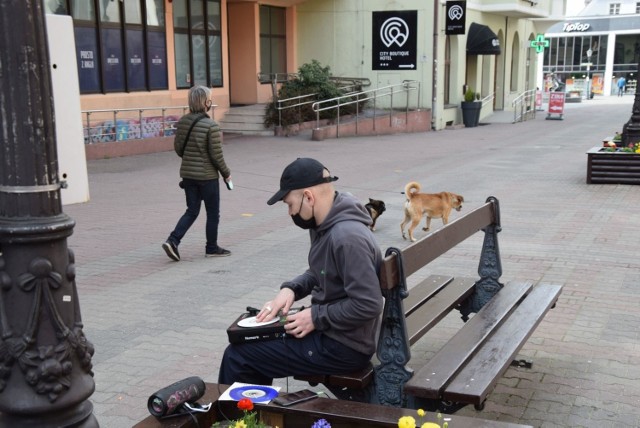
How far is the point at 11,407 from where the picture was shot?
2.65m

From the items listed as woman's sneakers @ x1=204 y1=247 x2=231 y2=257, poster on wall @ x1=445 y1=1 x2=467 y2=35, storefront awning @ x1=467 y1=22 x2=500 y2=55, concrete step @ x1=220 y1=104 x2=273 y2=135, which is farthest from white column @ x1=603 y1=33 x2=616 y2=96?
woman's sneakers @ x1=204 y1=247 x2=231 y2=257

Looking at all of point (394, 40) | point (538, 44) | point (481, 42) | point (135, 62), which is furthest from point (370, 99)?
point (538, 44)

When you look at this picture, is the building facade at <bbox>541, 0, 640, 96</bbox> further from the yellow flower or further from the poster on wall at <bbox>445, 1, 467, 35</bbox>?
the yellow flower

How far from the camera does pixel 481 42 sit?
29.4 m

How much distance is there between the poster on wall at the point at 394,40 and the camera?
2655cm

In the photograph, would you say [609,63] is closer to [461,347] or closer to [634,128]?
[634,128]

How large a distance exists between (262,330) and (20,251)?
4.69 feet

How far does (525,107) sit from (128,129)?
23.2 meters

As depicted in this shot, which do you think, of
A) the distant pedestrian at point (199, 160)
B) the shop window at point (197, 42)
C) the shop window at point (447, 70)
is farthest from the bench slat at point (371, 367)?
the shop window at point (447, 70)

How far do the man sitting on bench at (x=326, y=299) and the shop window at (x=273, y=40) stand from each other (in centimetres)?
2304

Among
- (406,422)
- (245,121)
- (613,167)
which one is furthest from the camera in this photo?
(245,121)

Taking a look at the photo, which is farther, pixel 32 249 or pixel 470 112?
pixel 470 112

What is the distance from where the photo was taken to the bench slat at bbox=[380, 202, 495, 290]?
3531 mm

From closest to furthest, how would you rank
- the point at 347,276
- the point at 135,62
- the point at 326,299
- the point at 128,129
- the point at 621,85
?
the point at 347,276, the point at 326,299, the point at 128,129, the point at 135,62, the point at 621,85
